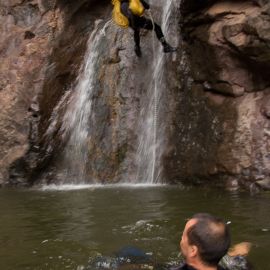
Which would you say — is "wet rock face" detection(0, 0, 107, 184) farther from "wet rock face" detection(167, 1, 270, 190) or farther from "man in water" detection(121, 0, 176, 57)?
"wet rock face" detection(167, 1, 270, 190)

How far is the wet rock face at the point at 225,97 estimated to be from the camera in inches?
378

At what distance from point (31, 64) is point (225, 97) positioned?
188 inches

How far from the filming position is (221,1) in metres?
10.5

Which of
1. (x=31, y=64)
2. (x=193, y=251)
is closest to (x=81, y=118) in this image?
(x=31, y=64)

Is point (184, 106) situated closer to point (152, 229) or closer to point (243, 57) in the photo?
point (243, 57)

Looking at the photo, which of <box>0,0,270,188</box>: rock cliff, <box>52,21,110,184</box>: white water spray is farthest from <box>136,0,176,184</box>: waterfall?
<box>52,21,110,184</box>: white water spray

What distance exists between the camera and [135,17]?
36.8 ft

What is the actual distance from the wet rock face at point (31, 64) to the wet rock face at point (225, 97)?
306cm

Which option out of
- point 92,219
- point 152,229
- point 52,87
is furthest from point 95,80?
point 152,229

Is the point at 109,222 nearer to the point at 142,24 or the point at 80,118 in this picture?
the point at 80,118

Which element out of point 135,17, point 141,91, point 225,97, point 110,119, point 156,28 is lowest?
point 110,119

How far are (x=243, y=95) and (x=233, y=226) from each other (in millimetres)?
3534

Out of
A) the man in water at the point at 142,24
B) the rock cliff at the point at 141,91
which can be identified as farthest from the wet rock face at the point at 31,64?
the man in water at the point at 142,24

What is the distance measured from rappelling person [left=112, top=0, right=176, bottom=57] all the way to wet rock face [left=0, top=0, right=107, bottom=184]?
1.92m
